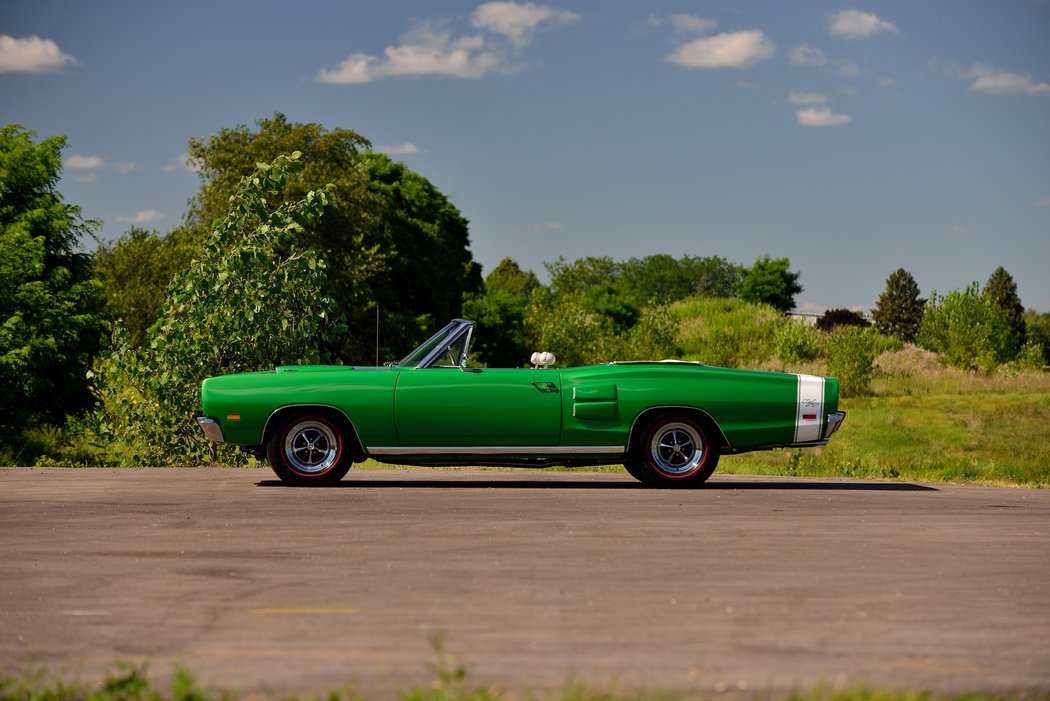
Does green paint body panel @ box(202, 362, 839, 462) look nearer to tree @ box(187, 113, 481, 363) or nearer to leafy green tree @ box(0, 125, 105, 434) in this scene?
leafy green tree @ box(0, 125, 105, 434)

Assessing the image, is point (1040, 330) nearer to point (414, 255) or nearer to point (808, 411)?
point (414, 255)

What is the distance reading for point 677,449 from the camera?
13.1m

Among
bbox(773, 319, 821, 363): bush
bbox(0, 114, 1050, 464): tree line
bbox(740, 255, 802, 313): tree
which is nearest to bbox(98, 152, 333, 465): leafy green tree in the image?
bbox(0, 114, 1050, 464): tree line

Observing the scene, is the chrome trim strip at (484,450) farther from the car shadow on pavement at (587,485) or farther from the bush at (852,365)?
the bush at (852,365)

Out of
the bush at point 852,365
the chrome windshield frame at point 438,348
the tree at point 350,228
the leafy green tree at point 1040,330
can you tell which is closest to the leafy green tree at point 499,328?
the tree at point 350,228

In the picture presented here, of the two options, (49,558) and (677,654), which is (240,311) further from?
(677,654)

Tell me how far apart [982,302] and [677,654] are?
61560 mm

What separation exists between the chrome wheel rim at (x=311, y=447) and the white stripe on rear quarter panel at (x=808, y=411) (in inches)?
175

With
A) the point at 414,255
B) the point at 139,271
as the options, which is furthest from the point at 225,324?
the point at 139,271

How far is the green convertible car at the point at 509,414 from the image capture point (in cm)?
1277

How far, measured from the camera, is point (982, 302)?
208 feet

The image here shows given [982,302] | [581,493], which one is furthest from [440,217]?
[581,493]

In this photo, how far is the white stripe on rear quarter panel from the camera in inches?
517

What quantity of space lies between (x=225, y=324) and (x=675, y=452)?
8.35 meters
